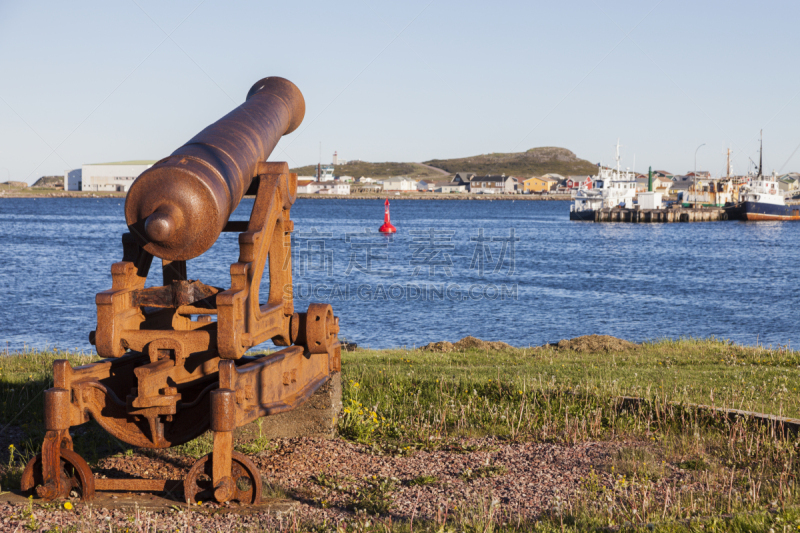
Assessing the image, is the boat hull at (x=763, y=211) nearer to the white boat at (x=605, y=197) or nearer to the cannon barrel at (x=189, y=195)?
the white boat at (x=605, y=197)

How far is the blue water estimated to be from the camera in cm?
2462

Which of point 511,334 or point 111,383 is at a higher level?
point 111,383

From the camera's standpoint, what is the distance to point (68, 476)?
5.40m

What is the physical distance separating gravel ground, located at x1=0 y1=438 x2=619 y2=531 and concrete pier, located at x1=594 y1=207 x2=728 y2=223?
Answer: 4105 inches

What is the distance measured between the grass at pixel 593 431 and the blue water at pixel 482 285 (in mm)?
11406

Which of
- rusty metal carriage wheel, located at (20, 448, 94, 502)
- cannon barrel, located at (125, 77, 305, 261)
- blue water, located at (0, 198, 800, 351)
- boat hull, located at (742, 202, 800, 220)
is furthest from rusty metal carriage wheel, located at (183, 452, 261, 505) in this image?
boat hull, located at (742, 202, 800, 220)

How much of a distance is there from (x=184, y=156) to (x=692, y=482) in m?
4.52

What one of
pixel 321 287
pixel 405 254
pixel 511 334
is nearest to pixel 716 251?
pixel 405 254

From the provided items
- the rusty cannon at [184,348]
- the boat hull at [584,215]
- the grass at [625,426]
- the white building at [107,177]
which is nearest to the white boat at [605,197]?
the boat hull at [584,215]

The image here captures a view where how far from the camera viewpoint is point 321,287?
35344 mm

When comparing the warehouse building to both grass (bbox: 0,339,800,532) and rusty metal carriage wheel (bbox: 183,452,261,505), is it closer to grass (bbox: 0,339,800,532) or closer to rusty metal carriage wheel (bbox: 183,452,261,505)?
grass (bbox: 0,339,800,532)

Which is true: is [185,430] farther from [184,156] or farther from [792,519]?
[792,519]

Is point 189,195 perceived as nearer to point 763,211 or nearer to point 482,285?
point 482,285

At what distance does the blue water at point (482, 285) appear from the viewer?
24.6 m
